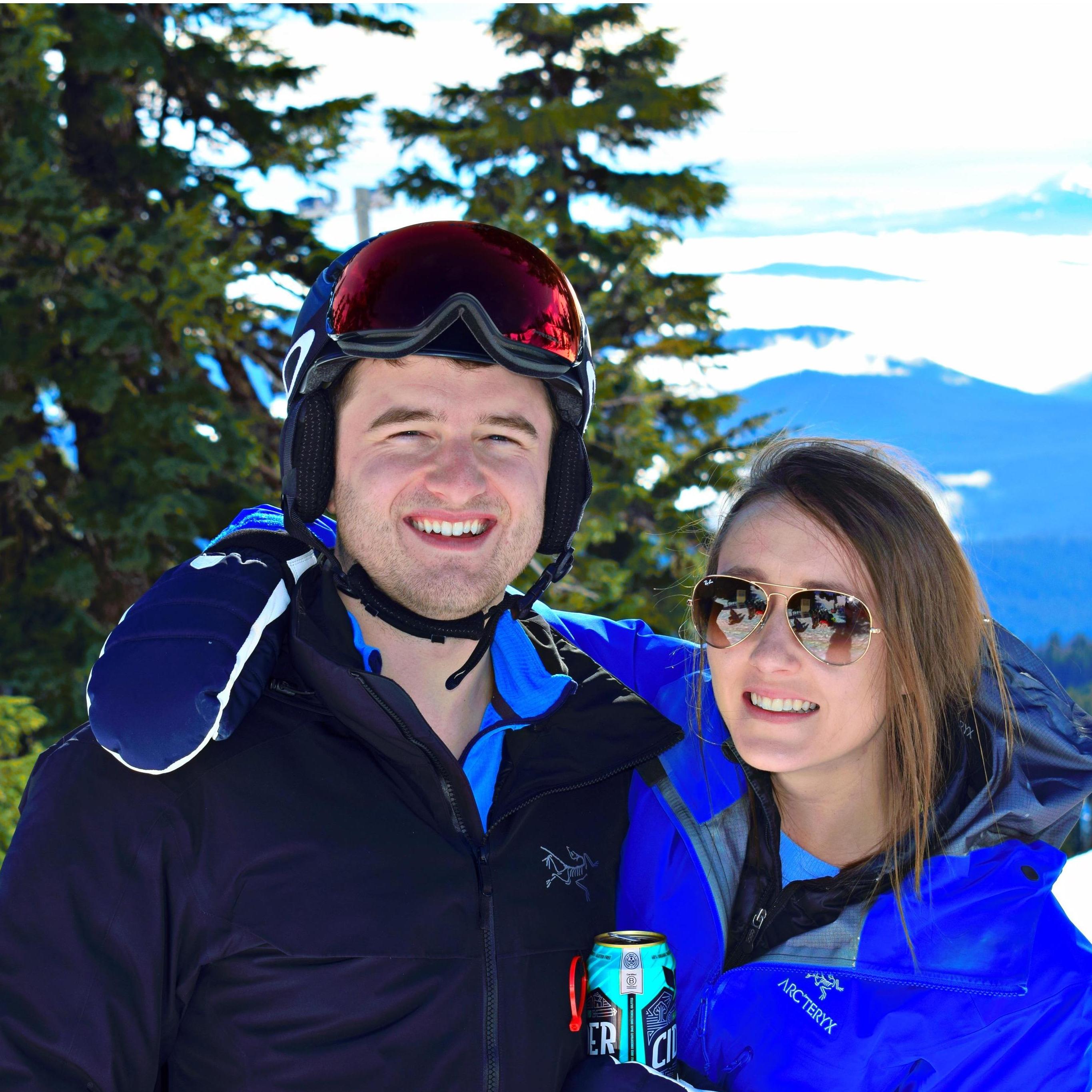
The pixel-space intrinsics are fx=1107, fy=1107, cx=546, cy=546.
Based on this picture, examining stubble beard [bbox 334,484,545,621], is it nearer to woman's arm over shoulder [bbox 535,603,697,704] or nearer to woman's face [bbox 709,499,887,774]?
woman's arm over shoulder [bbox 535,603,697,704]

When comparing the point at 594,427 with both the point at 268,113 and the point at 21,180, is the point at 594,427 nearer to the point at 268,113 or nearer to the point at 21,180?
the point at 268,113

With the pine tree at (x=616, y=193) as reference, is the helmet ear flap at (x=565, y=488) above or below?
below

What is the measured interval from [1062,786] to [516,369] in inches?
61.0

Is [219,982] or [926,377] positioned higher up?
[926,377]

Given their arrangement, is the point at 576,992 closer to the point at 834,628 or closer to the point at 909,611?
the point at 834,628

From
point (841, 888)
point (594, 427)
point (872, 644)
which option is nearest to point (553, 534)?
point (872, 644)

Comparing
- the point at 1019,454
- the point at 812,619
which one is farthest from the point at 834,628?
the point at 1019,454

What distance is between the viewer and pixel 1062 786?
2.33 m

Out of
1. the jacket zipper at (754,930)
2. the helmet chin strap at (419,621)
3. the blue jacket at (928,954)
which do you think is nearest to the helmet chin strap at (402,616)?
the helmet chin strap at (419,621)

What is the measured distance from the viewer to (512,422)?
2.76 m

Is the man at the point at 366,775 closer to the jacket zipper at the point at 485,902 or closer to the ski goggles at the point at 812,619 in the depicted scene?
the jacket zipper at the point at 485,902

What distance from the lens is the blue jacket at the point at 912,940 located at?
2156 millimetres

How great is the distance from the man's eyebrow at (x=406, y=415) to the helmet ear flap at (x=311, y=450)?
23cm

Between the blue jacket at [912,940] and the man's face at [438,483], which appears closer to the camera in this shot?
the blue jacket at [912,940]
